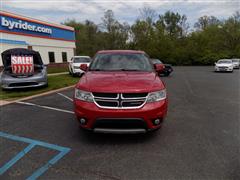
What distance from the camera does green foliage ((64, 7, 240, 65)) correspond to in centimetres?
3769

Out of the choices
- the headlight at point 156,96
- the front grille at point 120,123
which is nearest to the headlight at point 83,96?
→ the front grille at point 120,123

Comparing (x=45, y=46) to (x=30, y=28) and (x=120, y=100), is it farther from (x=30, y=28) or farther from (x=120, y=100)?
(x=120, y=100)

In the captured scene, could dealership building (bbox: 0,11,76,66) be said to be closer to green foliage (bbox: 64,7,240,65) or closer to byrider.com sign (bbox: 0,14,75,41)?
byrider.com sign (bbox: 0,14,75,41)

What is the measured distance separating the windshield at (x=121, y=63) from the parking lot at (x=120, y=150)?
1471 mm

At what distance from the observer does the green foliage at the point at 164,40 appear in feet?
124

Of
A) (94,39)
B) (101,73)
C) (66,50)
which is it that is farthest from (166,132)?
(94,39)

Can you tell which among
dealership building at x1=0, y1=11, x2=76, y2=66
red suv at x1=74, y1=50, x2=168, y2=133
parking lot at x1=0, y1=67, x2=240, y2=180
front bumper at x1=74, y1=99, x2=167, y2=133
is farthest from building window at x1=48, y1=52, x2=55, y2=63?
front bumper at x1=74, y1=99, x2=167, y2=133

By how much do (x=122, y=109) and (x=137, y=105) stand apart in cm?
27

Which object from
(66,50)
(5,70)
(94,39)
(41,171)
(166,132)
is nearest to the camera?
(41,171)

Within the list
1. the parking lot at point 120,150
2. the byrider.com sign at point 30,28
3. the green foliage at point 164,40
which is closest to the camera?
the parking lot at point 120,150

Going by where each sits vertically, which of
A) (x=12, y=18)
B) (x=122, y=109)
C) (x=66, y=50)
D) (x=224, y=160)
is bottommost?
(x=224, y=160)

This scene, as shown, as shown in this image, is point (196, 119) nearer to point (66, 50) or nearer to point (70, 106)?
point (70, 106)

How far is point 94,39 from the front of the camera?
43.3 meters

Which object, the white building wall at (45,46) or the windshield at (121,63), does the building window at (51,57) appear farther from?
the windshield at (121,63)
